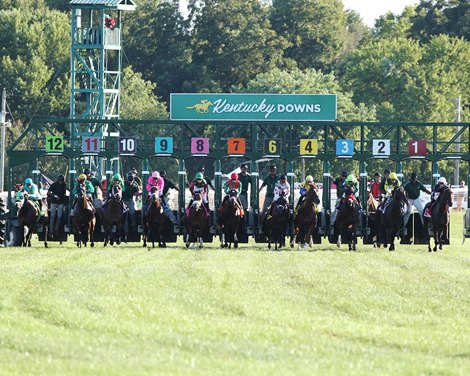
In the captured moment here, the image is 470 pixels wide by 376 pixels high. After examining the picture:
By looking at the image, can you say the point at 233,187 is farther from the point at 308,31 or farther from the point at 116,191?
the point at 308,31

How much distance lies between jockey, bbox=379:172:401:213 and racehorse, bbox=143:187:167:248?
5008 mm

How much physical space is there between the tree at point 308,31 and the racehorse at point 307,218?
68.1m

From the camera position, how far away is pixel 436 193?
36906mm

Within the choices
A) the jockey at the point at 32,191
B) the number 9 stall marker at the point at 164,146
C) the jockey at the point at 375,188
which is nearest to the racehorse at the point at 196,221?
the number 9 stall marker at the point at 164,146

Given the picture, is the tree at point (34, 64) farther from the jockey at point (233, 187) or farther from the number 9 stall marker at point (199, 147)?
the jockey at point (233, 187)

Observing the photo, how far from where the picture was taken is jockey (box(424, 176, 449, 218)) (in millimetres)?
36156

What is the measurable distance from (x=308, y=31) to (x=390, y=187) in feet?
223

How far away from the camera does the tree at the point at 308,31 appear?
10400 centimetres

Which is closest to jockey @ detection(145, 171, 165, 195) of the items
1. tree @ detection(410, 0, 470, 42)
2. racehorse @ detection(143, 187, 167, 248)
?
racehorse @ detection(143, 187, 167, 248)

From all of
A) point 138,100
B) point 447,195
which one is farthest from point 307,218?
point 138,100

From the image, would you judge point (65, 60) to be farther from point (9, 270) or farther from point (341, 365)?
point (341, 365)

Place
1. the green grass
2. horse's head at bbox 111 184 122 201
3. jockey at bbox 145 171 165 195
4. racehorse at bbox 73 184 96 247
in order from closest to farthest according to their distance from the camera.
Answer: the green grass → racehorse at bbox 73 184 96 247 → horse's head at bbox 111 184 122 201 → jockey at bbox 145 171 165 195

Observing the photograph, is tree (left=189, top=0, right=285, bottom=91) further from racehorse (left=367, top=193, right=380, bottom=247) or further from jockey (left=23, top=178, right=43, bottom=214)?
jockey (left=23, top=178, right=43, bottom=214)

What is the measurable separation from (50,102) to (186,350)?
73558 mm
